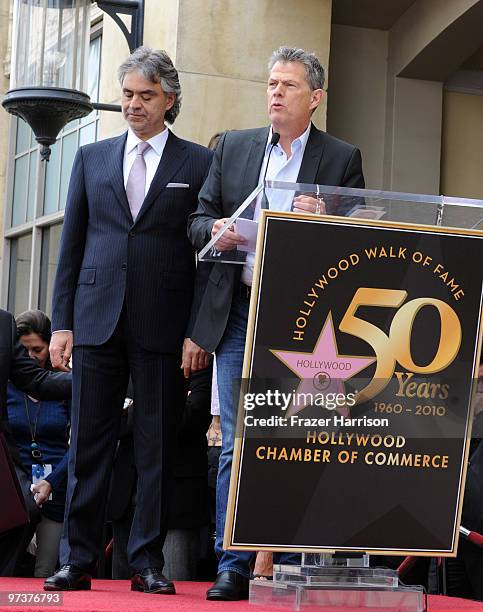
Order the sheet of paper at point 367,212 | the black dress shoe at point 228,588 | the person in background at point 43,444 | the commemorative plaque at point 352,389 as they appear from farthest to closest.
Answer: the person in background at point 43,444 < the black dress shoe at point 228,588 < the sheet of paper at point 367,212 < the commemorative plaque at point 352,389

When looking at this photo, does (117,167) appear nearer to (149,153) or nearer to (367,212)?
(149,153)

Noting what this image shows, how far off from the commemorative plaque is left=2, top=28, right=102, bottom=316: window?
734 centimetres

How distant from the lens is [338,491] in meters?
4.32

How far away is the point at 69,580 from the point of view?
4961mm

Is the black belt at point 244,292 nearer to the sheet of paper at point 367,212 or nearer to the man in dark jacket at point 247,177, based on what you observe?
the man in dark jacket at point 247,177

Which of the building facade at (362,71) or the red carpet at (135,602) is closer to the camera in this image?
the red carpet at (135,602)


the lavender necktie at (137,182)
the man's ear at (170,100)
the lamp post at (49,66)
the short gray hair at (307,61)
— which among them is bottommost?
the lavender necktie at (137,182)

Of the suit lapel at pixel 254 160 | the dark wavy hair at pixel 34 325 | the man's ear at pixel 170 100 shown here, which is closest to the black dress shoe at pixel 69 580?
the suit lapel at pixel 254 160

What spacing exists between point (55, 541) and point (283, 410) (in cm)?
363

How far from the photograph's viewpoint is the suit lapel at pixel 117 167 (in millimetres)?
5316

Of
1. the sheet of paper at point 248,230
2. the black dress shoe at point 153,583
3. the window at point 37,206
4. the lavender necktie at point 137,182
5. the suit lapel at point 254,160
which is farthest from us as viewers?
the window at point 37,206

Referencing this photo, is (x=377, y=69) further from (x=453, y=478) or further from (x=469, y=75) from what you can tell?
(x=453, y=478)

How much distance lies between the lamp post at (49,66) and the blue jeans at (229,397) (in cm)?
286

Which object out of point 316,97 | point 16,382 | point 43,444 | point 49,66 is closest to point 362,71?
point 49,66
